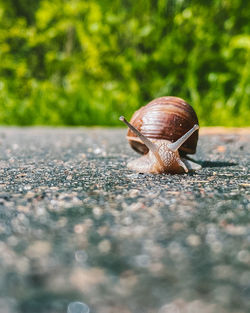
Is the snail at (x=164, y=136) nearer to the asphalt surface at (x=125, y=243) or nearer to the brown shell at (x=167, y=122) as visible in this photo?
the brown shell at (x=167, y=122)

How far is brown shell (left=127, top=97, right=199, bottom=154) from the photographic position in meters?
→ 2.97

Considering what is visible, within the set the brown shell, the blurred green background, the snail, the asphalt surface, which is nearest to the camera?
the asphalt surface

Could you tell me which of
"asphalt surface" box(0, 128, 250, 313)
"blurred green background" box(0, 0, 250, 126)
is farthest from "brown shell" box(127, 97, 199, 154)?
"blurred green background" box(0, 0, 250, 126)

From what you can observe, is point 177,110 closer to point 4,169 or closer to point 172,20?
point 4,169

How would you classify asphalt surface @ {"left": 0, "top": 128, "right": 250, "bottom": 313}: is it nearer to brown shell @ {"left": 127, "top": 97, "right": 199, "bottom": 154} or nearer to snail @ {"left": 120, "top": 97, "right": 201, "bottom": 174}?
snail @ {"left": 120, "top": 97, "right": 201, "bottom": 174}

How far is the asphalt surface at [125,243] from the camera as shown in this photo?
3.38 feet

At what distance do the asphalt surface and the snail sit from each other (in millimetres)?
170

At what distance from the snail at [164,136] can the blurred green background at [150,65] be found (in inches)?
176

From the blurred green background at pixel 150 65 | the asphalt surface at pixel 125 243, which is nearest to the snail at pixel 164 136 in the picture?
the asphalt surface at pixel 125 243

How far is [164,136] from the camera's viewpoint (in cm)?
295

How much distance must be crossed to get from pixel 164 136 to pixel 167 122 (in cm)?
11

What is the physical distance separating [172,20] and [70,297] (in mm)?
8197

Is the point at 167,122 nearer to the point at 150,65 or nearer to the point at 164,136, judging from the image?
the point at 164,136

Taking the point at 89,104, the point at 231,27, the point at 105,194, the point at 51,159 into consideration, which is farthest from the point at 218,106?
the point at 105,194
